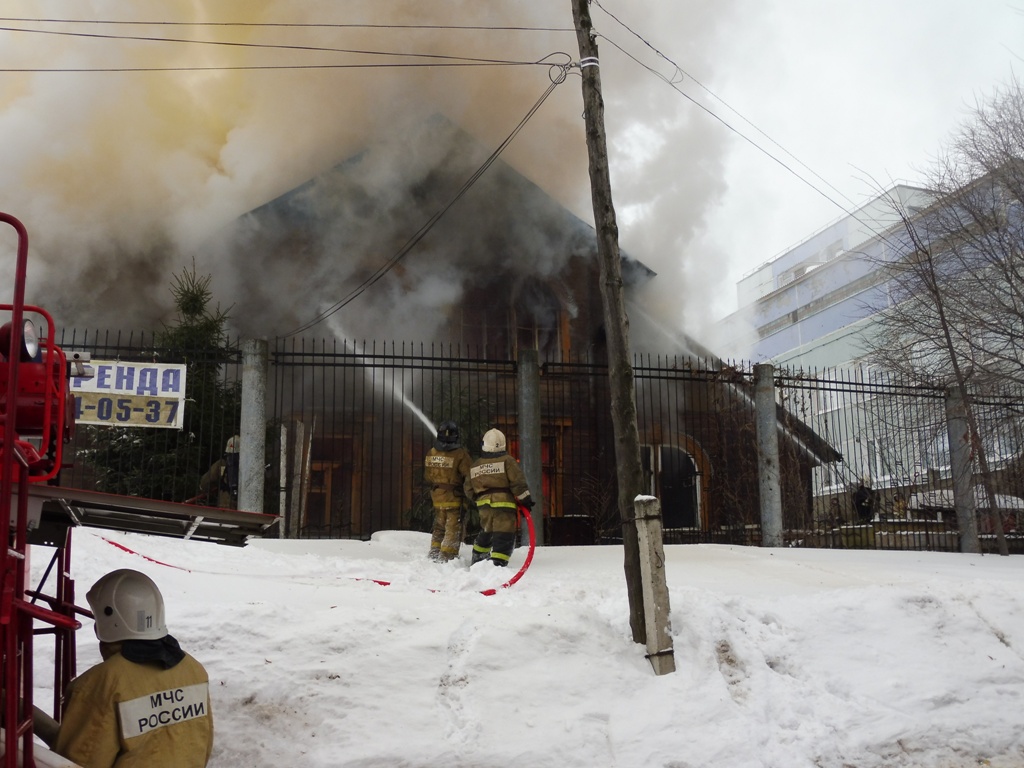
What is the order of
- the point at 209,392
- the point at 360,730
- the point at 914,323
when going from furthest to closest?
the point at 914,323
the point at 209,392
the point at 360,730

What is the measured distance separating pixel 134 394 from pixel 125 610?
20.9 ft

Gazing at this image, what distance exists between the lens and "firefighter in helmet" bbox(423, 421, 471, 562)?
8.15m

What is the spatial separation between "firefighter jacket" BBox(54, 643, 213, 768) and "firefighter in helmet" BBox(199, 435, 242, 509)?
20.7 feet

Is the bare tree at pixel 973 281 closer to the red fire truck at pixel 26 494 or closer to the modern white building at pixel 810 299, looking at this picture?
the red fire truck at pixel 26 494

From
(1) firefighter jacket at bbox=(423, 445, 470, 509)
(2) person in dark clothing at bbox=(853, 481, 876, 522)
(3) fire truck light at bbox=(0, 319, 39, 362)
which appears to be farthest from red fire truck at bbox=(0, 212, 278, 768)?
(2) person in dark clothing at bbox=(853, 481, 876, 522)

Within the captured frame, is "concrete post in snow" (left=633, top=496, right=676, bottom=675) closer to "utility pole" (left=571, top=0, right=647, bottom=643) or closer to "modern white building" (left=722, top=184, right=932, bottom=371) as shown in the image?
"utility pole" (left=571, top=0, right=647, bottom=643)

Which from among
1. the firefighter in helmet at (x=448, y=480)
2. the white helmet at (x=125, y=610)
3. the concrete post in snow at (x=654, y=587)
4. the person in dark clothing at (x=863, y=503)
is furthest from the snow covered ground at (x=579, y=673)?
the person in dark clothing at (x=863, y=503)

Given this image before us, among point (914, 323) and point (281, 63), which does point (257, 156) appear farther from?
point (914, 323)

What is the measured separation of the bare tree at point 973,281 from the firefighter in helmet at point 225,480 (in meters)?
9.30

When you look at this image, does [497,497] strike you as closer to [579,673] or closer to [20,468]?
[579,673]

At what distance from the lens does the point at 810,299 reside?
4197 centimetres

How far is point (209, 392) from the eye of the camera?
35.2 feet

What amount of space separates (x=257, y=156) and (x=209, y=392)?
734 cm

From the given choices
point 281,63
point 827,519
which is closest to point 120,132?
point 281,63
